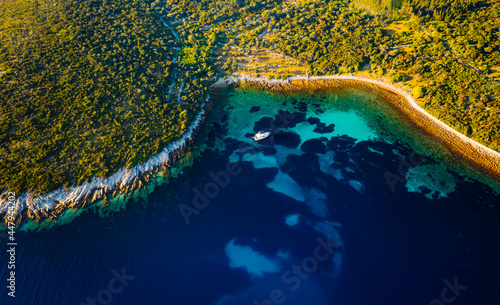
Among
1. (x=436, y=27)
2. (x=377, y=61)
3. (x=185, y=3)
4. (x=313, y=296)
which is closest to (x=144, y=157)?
(x=313, y=296)

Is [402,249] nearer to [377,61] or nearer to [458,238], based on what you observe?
[458,238]

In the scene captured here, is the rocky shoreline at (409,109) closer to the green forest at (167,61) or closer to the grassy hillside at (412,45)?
the grassy hillside at (412,45)

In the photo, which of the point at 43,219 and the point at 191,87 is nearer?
the point at 43,219

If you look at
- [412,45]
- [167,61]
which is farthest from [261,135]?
[412,45]

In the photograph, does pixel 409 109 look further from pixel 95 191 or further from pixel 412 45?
pixel 95 191

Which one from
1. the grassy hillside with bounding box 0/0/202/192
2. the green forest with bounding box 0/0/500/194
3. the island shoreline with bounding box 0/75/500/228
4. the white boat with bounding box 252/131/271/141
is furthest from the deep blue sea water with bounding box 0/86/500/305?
the green forest with bounding box 0/0/500/194

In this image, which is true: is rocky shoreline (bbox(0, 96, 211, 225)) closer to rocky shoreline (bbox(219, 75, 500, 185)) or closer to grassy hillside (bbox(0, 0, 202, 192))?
grassy hillside (bbox(0, 0, 202, 192))

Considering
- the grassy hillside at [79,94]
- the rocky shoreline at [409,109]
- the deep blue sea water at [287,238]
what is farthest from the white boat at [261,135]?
the rocky shoreline at [409,109]
